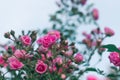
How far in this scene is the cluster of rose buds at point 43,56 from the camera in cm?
397

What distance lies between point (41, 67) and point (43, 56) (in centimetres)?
32

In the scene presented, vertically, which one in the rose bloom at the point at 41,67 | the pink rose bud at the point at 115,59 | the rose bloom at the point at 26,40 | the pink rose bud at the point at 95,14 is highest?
the pink rose bud at the point at 95,14

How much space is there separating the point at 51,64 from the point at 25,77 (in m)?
0.28

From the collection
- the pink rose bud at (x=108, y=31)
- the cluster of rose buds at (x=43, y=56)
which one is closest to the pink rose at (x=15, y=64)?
the cluster of rose buds at (x=43, y=56)

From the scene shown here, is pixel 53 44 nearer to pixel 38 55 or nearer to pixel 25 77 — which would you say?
pixel 38 55

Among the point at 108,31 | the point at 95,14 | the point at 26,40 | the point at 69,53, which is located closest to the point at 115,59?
the point at 69,53

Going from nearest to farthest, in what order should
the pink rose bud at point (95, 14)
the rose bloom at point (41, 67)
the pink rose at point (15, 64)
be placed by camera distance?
the rose bloom at point (41, 67) → the pink rose at point (15, 64) → the pink rose bud at point (95, 14)

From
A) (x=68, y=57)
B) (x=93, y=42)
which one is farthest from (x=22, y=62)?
(x=93, y=42)

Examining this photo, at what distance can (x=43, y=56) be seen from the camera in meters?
4.09

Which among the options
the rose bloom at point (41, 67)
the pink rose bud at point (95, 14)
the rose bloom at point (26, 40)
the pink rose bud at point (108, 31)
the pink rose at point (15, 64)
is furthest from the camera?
the pink rose bud at point (95, 14)

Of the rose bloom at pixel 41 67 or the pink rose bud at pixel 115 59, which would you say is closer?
the rose bloom at pixel 41 67

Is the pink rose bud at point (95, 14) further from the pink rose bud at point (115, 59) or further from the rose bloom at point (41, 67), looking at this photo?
the rose bloom at point (41, 67)

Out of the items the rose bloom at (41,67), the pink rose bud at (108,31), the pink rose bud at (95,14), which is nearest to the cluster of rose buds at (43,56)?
the rose bloom at (41,67)

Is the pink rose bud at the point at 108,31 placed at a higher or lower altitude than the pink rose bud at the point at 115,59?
higher
